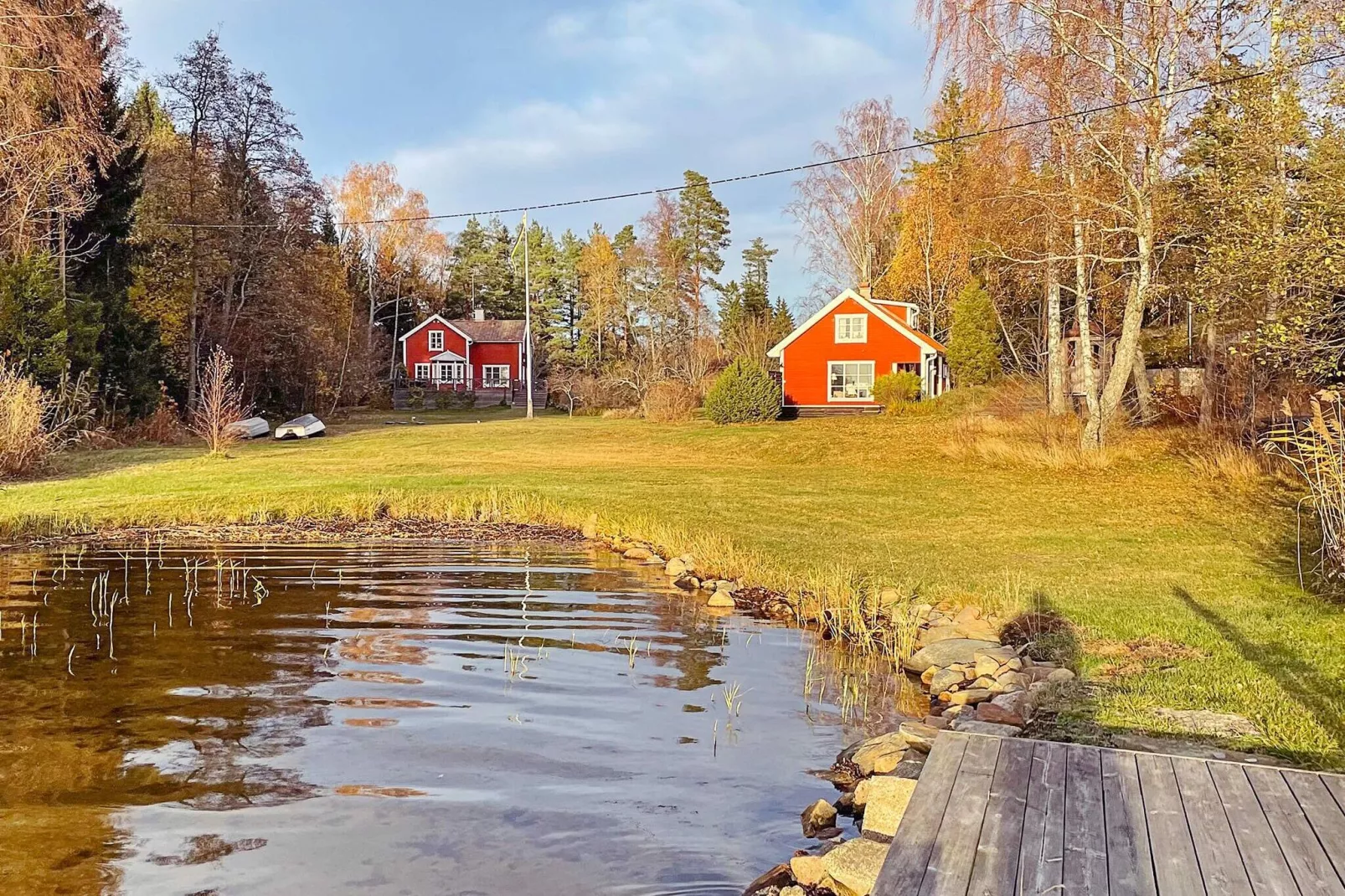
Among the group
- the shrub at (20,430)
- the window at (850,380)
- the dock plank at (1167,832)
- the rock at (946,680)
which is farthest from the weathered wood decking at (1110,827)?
the window at (850,380)

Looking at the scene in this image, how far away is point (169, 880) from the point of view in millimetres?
4648

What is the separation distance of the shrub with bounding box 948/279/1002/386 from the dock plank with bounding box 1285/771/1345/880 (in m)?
34.6

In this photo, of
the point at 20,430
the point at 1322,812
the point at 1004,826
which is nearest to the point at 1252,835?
the point at 1322,812

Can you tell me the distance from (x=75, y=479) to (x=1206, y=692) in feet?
60.7

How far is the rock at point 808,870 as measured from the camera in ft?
14.8

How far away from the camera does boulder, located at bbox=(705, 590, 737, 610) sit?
35.2 feet

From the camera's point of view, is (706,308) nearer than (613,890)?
No

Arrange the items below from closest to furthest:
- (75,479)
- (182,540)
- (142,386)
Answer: (182,540), (75,479), (142,386)

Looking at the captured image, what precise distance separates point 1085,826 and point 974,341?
1415 inches

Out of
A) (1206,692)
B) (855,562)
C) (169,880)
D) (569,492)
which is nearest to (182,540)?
(569,492)

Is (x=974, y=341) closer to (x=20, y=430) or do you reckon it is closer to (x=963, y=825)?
(x=20, y=430)

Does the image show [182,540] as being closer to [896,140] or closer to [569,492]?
[569,492]

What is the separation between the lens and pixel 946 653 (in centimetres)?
821

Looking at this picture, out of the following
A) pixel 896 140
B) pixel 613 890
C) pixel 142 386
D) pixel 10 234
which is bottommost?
pixel 613 890
